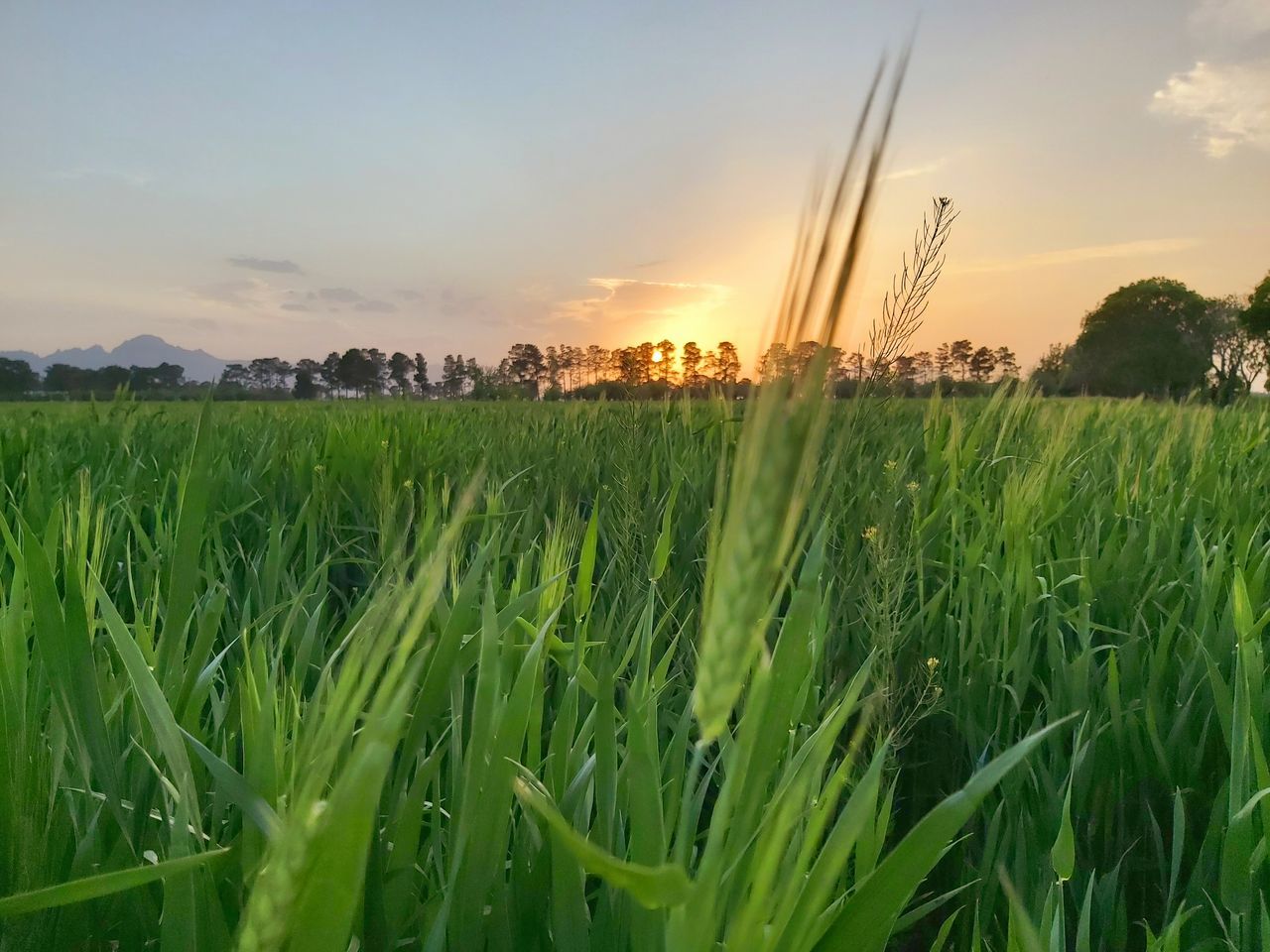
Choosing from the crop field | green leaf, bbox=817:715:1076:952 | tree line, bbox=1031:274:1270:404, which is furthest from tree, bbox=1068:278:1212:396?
green leaf, bbox=817:715:1076:952

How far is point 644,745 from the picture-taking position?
42 cm

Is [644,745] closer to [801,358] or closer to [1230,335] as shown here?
[801,358]

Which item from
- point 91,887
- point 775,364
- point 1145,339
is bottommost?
point 91,887

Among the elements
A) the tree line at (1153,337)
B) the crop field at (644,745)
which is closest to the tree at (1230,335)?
the tree line at (1153,337)

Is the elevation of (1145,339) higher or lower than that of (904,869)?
higher

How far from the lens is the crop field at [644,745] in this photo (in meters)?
0.31

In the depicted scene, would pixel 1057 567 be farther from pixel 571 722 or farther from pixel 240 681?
pixel 240 681

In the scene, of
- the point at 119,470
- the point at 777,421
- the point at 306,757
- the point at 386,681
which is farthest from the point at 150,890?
the point at 119,470

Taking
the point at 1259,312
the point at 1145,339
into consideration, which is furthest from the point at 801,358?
the point at 1145,339

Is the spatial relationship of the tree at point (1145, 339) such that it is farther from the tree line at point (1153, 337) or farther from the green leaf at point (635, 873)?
the green leaf at point (635, 873)

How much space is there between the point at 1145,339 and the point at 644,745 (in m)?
47.0

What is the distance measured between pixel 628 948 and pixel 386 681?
13.1 inches

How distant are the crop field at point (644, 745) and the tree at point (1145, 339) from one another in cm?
3988

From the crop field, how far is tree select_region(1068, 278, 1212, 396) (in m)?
39.9
